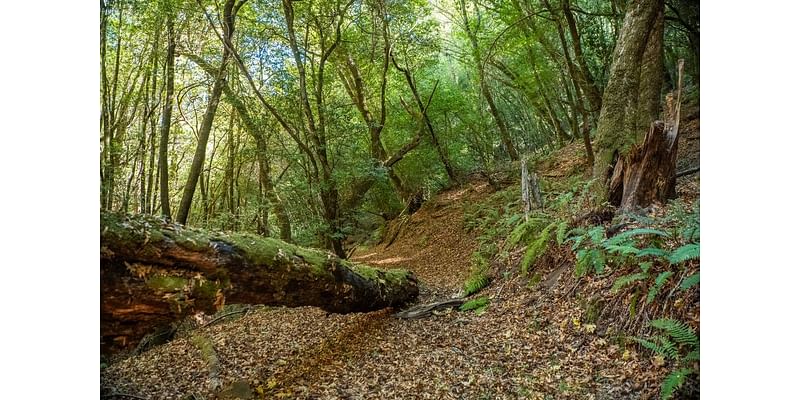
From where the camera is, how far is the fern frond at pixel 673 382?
189cm

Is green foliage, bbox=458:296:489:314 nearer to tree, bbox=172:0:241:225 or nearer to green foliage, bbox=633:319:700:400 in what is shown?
green foliage, bbox=633:319:700:400

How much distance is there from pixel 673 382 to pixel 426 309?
2.46 m

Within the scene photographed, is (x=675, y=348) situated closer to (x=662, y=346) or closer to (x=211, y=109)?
(x=662, y=346)

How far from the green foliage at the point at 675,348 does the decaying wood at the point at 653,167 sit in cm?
188

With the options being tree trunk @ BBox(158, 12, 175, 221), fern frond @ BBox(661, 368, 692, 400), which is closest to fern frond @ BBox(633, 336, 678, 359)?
fern frond @ BBox(661, 368, 692, 400)

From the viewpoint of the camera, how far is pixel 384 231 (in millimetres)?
10211

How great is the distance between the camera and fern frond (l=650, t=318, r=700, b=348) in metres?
1.99

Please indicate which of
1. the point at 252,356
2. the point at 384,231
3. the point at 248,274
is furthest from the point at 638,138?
the point at 384,231

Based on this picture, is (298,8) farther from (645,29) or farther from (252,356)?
(252,356)

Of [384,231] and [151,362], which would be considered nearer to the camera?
[151,362]

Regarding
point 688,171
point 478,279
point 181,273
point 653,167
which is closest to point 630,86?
point 653,167

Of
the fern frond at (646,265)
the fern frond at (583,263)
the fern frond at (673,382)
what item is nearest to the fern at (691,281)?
the fern frond at (646,265)

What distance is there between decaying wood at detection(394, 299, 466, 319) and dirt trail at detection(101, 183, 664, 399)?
10 centimetres
